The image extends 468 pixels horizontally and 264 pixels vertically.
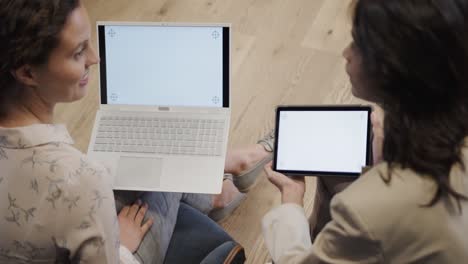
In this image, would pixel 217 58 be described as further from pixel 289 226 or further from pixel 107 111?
pixel 289 226

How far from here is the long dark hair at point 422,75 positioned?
720 millimetres

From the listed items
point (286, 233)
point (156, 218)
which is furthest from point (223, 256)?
point (156, 218)

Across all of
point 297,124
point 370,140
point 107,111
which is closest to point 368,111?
point 370,140

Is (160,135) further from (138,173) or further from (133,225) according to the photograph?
(133,225)

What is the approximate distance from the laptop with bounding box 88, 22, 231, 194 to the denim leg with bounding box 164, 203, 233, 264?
0.28ft

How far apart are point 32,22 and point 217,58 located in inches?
21.6

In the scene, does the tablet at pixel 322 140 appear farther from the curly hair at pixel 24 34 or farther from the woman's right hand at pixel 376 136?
the curly hair at pixel 24 34

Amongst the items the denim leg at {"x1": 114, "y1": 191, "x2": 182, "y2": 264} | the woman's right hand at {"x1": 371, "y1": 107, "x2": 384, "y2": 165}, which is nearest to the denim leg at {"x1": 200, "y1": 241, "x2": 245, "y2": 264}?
the denim leg at {"x1": 114, "y1": 191, "x2": 182, "y2": 264}

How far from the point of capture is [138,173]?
1.29 m

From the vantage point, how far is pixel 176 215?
4.27ft

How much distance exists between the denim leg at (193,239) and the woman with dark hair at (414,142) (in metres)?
0.46

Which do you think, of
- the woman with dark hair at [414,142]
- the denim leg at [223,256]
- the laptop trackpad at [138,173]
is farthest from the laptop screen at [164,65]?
the woman with dark hair at [414,142]

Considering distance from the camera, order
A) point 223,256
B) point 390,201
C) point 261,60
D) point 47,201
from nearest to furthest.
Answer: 1. point 390,201
2. point 47,201
3. point 223,256
4. point 261,60

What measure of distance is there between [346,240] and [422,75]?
0.87 ft
